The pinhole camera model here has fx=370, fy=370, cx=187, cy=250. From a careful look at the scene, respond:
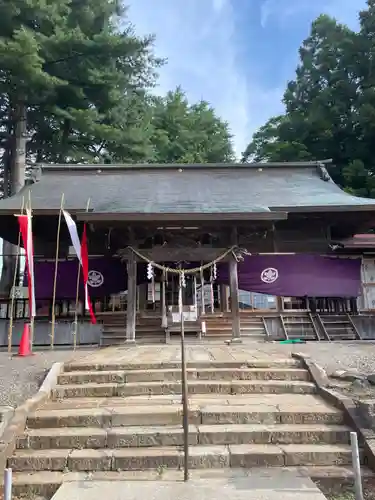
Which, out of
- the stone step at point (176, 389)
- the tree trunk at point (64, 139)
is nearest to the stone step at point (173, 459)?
the stone step at point (176, 389)

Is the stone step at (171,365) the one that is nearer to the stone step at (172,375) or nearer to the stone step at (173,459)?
the stone step at (172,375)

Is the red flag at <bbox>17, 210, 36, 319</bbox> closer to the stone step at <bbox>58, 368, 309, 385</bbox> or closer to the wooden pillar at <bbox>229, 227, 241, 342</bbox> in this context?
the stone step at <bbox>58, 368, 309, 385</bbox>

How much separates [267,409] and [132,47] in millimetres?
17180

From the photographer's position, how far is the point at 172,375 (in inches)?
212

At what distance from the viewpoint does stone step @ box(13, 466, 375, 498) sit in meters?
3.52

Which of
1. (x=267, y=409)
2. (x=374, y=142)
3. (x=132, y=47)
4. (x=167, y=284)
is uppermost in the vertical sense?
(x=132, y=47)

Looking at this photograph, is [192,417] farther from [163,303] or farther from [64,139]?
[64,139]

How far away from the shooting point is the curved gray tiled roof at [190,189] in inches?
375

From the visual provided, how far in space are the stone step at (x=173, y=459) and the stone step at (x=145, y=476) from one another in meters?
0.06

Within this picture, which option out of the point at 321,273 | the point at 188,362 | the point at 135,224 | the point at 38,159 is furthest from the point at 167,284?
the point at 38,159

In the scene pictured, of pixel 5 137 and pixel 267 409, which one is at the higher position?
pixel 5 137

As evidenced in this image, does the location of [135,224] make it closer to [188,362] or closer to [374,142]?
[188,362]

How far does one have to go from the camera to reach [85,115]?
16.1 m

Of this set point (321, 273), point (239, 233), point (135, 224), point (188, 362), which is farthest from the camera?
point (321, 273)
